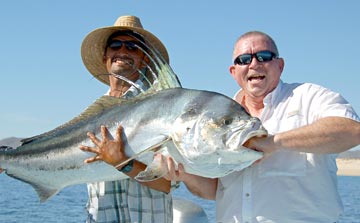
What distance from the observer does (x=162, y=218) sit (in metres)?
4.66

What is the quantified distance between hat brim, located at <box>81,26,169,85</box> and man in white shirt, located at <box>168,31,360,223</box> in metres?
1.42

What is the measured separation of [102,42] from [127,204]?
1.83 meters

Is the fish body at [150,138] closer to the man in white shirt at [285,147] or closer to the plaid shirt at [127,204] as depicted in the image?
the man in white shirt at [285,147]

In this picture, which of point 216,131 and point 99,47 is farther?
point 99,47

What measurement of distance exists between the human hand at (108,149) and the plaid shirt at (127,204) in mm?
643

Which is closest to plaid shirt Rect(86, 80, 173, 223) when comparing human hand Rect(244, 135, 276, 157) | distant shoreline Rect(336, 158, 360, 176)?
human hand Rect(244, 135, 276, 157)

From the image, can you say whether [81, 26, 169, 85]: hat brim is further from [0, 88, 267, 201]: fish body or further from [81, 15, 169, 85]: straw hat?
[0, 88, 267, 201]: fish body

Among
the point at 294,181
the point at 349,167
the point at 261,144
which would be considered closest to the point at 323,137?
the point at 261,144

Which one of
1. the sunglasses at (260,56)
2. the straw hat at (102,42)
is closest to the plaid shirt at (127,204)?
the straw hat at (102,42)

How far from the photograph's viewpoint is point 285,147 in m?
3.54

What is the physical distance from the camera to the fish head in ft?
11.2

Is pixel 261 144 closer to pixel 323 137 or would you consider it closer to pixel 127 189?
pixel 323 137

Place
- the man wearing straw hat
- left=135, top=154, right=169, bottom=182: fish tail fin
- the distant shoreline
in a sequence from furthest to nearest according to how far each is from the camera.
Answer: the distant shoreline, the man wearing straw hat, left=135, top=154, right=169, bottom=182: fish tail fin

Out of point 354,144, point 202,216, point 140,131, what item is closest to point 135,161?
point 140,131
